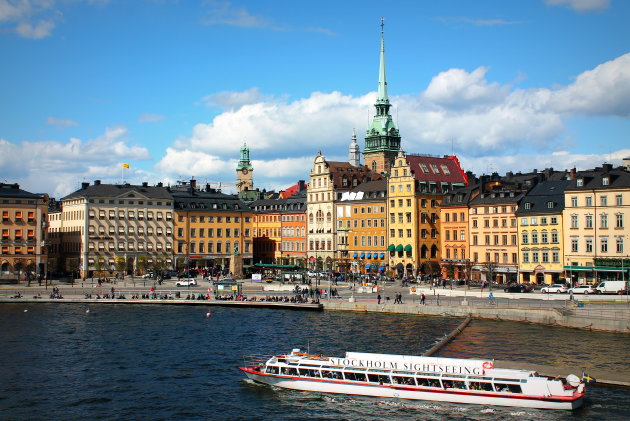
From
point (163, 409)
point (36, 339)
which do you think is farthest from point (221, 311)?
point (163, 409)

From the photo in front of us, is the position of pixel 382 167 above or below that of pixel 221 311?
above

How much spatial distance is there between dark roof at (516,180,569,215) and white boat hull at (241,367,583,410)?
65880mm

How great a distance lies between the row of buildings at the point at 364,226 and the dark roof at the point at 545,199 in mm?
207

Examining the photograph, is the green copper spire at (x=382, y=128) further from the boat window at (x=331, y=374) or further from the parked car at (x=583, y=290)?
the boat window at (x=331, y=374)

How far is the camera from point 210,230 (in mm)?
151000

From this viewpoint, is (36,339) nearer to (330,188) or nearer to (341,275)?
(341,275)

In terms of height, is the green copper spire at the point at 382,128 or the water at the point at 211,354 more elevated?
the green copper spire at the point at 382,128

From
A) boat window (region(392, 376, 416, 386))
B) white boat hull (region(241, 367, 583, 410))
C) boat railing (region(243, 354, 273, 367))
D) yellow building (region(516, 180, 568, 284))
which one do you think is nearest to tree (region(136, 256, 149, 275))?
yellow building (region(516, 180, 568, 284))

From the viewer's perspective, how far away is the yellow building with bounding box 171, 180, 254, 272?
148 m

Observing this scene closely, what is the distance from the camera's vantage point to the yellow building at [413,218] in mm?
129875

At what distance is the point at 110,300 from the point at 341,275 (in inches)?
1867

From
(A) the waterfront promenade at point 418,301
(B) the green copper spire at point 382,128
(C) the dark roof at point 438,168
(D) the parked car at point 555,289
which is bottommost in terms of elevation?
(A) the waterfront promenade at point 418,301

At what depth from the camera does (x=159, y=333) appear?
73188mm

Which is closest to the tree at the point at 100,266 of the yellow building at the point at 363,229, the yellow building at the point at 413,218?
the yellow building at the point at 363,229
